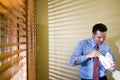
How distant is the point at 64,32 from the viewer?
274cm

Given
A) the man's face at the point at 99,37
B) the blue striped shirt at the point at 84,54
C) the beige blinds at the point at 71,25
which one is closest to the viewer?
the man's face at the point at 99,37

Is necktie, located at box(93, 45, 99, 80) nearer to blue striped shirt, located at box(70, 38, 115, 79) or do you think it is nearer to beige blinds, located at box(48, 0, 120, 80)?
blue striped shirt, located at box(70, 38, 115, 79)

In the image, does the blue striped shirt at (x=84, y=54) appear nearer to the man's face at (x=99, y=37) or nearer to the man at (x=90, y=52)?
the man at (x=90, y=52)

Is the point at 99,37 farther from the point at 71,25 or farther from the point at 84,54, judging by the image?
the point at 71,25

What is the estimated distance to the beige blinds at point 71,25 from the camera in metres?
2.72

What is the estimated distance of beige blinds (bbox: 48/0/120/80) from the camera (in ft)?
8.93

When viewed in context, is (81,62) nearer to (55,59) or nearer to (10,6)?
(55,59)

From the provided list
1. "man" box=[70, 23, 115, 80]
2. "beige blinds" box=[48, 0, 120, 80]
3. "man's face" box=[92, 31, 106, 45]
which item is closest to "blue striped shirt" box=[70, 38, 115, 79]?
"man" box=[70, 23, 115, 80]

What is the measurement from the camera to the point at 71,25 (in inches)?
108

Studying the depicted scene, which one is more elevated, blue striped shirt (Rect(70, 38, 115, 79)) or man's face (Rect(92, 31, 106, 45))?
man's face (Rect(92, 31, 106, 45))

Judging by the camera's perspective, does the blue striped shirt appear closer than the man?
No

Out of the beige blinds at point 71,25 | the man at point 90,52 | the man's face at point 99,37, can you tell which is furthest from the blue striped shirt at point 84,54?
the beige blinds at point 71,25

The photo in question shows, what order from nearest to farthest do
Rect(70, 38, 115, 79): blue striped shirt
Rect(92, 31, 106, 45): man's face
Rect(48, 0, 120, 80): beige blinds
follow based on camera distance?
Rect(92, 31, 106, 45): man's face → Rect(70, 38, 115, 79): blue striped shirt → Rect(48, 0, 120, 80): beige blinds

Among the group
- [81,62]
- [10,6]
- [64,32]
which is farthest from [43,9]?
[10,6]
